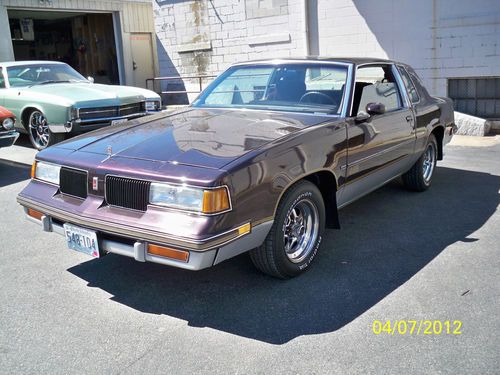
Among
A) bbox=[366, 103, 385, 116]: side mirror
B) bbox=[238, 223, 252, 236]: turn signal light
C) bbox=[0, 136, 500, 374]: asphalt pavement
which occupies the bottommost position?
bbox=[0, 136, 500, 374]: asphalt pavement

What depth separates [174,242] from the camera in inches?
121

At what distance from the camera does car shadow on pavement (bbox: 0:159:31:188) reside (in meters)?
7.19

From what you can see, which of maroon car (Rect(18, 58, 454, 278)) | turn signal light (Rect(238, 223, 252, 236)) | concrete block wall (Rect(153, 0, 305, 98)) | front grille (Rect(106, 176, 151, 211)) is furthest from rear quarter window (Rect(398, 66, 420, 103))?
concrete block wall (Rect(153, 0, 305, 98))

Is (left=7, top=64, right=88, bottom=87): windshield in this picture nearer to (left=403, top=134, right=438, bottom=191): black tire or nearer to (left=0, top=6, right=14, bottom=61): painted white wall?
(left=0, top=6, right=14, bottom=61): painted white wall

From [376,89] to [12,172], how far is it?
5375 millimetres

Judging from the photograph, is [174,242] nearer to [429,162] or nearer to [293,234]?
[293,234]

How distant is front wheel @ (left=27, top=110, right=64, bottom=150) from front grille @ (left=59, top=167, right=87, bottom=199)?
5.34 m

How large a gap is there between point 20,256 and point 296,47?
9.32m

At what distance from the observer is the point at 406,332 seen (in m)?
3.14

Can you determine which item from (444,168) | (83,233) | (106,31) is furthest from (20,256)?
(106,31)

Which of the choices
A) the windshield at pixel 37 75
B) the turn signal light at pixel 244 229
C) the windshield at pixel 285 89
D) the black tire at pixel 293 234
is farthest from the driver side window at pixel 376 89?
the windshield at pixel 37 75

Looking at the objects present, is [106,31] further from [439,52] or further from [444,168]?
[444,168]

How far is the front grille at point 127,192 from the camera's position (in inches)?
129

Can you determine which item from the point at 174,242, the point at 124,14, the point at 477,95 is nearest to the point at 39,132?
the point at 174,242
